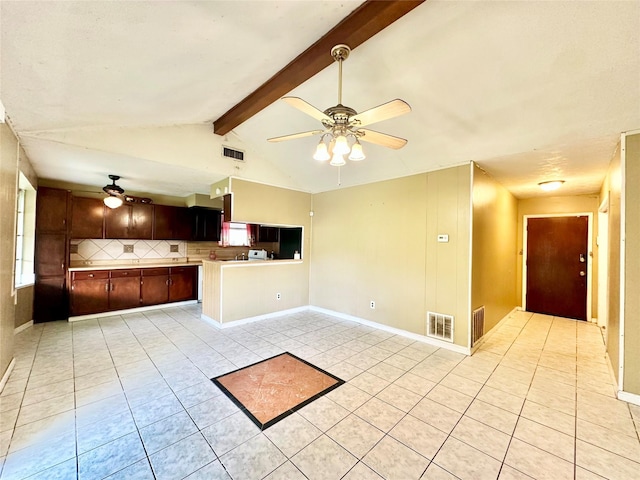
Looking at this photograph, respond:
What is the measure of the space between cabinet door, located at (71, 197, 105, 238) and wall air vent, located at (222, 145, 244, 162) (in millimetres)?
2976

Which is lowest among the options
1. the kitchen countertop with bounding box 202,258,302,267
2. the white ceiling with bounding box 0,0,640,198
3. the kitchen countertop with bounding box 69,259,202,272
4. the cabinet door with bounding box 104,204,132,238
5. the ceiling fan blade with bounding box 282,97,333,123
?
the kitchen countertop with bounding box 69,259,202,272

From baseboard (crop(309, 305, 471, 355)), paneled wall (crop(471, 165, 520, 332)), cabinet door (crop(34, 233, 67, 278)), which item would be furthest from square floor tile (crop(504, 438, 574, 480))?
cabinet door (crop(34, 233, 67, 278))

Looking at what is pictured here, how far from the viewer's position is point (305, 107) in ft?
6.05

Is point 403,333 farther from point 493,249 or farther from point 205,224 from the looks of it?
point 205,224

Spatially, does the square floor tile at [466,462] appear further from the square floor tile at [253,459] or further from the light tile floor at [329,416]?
the square floor tile at [253,459]

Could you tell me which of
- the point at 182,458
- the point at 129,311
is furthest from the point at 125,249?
the point at 182,458

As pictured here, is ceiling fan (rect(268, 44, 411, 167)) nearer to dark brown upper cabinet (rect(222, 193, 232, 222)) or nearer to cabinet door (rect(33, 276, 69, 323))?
dark brown upper cabinet (rect(222, 193, 232, 222))

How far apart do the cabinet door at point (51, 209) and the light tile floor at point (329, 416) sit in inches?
75.2

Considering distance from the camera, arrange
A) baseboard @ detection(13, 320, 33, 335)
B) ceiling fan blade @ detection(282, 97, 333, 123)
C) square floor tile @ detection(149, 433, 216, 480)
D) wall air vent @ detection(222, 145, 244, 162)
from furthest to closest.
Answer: wall air vent @ detection(222, 145, 244, 162)
baseboard @ detection(13, 320, 33, 335)
ceiling fan blade @ detection(282, 97, 333, 123)
square floor tile @ detection(149, 433, 216, 480)

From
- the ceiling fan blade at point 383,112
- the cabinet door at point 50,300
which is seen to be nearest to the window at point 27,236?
the cabinet door at point 50,300

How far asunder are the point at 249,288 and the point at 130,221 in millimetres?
3078

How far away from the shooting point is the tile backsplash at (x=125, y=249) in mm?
5129

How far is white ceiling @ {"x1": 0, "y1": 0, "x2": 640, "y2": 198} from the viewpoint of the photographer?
1624 mm

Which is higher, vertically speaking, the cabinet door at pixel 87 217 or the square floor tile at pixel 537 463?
the cabinet door at pixel 87 217
